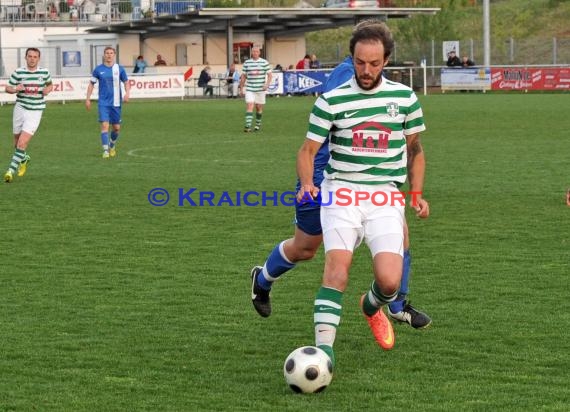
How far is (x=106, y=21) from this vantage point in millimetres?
71438

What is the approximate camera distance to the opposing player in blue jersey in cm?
755

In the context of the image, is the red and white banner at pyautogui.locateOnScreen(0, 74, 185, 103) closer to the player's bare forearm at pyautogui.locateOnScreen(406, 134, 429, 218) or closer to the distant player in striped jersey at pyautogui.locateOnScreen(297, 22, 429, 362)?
the player's bare forearm at pyautogui.locateOnScreen(406, 134, 429, 218)

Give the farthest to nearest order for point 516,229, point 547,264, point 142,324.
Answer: point 516,229 → point 547,264 → point 142,324

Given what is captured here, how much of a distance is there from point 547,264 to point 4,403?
5644mm

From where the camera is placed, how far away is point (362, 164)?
22.8ft

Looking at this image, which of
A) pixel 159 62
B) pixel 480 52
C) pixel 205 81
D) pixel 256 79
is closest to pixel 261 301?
pixel 256 79

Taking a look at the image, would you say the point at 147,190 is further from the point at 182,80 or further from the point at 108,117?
the point at 182,80

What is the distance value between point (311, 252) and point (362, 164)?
1124mm

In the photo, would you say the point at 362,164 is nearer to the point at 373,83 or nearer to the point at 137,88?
the point at 373,83

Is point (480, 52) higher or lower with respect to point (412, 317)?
higher

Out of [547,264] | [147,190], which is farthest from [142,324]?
[147,190]

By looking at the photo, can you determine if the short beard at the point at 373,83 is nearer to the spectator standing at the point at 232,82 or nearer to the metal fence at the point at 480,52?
the spectator standing at the point at 232,82

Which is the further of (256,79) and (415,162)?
(256,79)

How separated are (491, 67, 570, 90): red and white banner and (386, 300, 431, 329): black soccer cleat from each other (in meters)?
43.1
